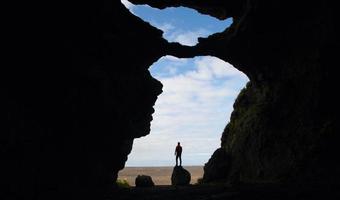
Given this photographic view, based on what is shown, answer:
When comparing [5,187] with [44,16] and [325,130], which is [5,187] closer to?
[44,16]

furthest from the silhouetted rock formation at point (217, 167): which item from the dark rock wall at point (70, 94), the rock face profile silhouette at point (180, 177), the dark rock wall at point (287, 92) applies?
the dark rock wall at point (70, 94)

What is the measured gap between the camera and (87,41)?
82.6 ft

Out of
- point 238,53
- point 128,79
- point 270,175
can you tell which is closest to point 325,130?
point 270,175

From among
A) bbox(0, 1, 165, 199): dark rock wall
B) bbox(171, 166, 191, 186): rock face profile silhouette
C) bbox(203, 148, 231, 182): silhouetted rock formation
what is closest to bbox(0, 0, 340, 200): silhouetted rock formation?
bbox(0, 1, 165, 199): dark rock wall

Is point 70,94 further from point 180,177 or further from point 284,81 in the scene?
point 284,81

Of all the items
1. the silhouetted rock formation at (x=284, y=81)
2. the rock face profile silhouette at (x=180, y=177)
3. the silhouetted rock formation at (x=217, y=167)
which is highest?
the silhouetted rock formation at (x=284, y=81)

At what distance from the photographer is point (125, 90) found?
98.6 ft

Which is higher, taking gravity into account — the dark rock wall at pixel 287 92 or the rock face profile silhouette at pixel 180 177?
the dark rock wall at pixel 287 92

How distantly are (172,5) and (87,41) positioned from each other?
26.9 feet

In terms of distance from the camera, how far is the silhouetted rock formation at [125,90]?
19969 millimetres

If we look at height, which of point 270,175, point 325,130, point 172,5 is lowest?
point 270,175

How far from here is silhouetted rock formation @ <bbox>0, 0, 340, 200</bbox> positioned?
20.0 metres

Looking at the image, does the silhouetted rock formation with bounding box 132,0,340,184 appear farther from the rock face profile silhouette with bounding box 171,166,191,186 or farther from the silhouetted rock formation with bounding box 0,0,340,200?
the rock face profile silhouette with bounding box 171,166,191,186

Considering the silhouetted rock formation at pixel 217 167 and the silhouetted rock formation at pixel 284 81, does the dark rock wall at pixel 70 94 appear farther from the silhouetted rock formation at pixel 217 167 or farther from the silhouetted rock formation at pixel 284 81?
the silhouetted rock formation at pixel 217 167
